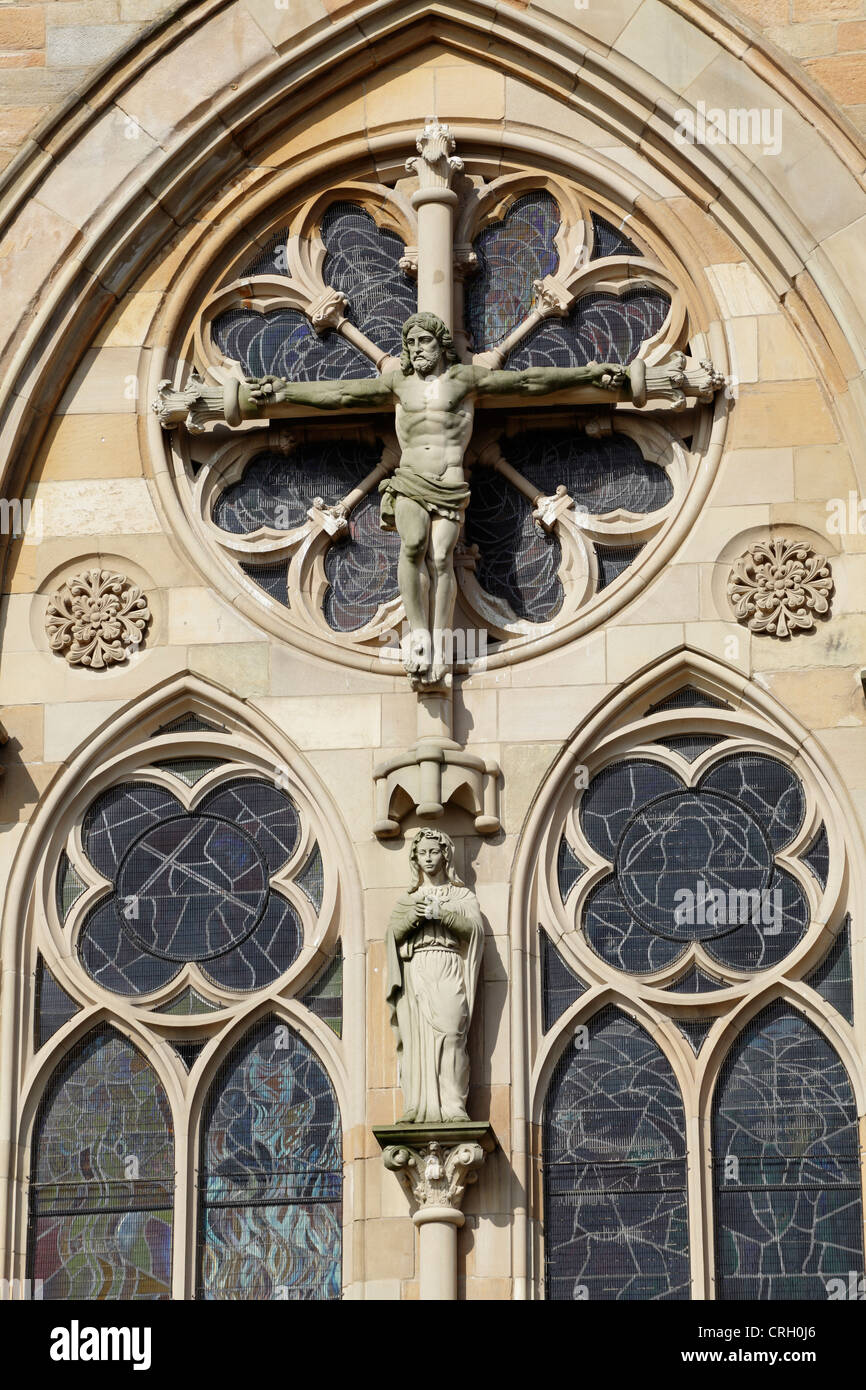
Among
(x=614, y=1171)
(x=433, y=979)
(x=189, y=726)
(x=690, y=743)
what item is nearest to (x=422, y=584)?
(x=189, y=726)

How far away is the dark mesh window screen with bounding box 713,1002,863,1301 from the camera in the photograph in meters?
17.0

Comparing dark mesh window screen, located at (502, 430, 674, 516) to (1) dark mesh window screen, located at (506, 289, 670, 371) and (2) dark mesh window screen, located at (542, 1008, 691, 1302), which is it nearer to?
(1) dark mesh window screen, located at (506, 289, 670, 371)

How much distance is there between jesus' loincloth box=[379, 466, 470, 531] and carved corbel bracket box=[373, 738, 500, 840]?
3.84ft

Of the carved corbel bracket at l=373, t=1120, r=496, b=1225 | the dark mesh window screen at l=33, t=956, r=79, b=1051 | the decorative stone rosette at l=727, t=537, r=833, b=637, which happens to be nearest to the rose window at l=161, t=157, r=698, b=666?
the decorative stone rosette at l=727, t=537, r=833, b=637

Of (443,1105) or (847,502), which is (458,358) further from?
(443,1105)

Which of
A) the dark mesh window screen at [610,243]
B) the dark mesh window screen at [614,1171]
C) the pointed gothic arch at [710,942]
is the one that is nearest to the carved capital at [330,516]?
the pointed gothic arch at [710,942]

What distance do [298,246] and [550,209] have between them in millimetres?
1342

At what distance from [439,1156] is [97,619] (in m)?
3.44

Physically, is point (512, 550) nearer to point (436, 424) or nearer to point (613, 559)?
point (613, 559)

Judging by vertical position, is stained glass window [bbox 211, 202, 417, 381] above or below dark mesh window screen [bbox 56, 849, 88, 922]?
above

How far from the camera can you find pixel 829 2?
18781 millimetres

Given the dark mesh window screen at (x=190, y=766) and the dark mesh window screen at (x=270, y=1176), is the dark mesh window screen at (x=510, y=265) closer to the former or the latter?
the dark mesh window screen at (x=190, y=766)

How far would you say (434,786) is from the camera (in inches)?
693

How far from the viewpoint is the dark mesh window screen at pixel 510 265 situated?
19031mm
